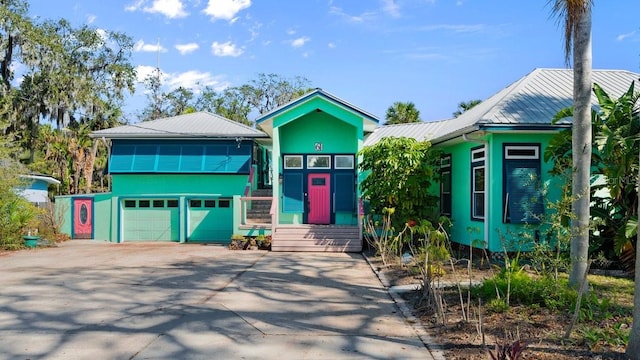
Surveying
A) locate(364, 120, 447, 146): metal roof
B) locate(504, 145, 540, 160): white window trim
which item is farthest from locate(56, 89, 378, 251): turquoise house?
locate(504, 145, 540, 160): white window trim

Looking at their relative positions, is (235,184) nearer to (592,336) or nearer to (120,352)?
(120,352)

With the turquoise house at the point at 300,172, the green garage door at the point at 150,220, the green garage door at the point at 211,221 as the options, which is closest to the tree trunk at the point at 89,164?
the turquoise house at the point at 300,172

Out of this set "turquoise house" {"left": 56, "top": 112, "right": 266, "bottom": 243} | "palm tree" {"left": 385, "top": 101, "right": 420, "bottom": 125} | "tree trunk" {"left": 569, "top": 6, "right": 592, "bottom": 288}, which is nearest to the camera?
Result: "tree trunk" {"left": 569, "top": 6, "right": 592, "bottom": 288}

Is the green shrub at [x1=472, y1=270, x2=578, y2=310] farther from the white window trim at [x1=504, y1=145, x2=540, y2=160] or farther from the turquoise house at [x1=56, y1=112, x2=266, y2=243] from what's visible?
the turquoise house at [x1=56, y1=112, x2=266, y2=243]

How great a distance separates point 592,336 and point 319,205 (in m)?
13.3

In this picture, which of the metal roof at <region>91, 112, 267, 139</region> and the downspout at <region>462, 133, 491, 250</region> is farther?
the metal roof at <region>91, 112, 267, 139</region>

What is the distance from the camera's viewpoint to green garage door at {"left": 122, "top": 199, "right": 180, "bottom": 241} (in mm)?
20000

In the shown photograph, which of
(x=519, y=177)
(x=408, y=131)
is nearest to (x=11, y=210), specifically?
(x=408, y=131)

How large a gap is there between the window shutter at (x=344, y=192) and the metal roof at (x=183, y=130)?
144 inches

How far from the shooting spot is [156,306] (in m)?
7.82

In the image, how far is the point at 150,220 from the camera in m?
20.1

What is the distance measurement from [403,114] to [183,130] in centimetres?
1487

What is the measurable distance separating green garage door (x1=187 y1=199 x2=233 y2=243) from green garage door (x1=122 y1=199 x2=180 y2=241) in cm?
73

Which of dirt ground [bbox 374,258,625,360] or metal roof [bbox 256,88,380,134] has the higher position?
metal roof [bbox 256,88,380,134]
